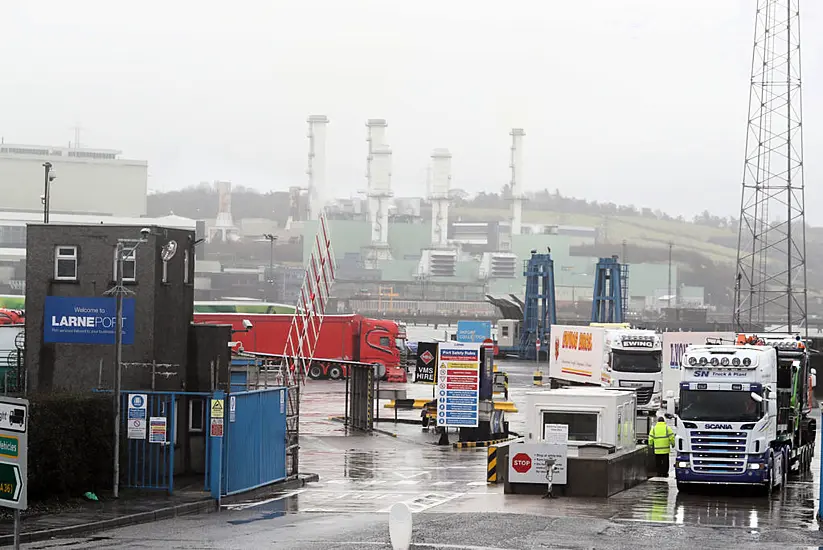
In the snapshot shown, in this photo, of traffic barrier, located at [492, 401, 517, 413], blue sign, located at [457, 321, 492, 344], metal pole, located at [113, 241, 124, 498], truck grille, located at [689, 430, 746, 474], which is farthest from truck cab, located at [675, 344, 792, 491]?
blue sign, located at [457, 321, 492, 344]

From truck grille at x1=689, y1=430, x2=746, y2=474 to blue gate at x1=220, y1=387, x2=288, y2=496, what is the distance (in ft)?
29.8

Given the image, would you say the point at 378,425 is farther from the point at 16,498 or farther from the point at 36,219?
the point at 36,219

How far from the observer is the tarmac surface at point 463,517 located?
17.9 meters

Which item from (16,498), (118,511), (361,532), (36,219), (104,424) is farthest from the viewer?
(36,219)

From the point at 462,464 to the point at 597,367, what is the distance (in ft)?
81.1

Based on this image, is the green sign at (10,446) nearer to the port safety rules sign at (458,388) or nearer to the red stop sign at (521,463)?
the red stop sign at (521,463)

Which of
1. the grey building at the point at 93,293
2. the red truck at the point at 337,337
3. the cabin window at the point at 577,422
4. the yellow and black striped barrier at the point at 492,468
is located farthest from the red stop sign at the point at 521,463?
the red truck at the point at 337,337

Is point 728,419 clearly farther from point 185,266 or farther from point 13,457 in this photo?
point 13,457

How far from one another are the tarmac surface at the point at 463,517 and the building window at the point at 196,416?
245 cm

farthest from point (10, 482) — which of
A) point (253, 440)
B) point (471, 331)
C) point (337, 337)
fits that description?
point (471, 331)

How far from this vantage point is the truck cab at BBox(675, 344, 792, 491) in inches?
1013

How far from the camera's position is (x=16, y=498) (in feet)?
40.4

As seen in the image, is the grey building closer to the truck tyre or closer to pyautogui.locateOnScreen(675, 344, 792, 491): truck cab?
pyautogui.locateOnScreen(675, 344, 792, 491): truck cab

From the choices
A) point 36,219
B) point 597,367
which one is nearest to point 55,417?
point 597,367
